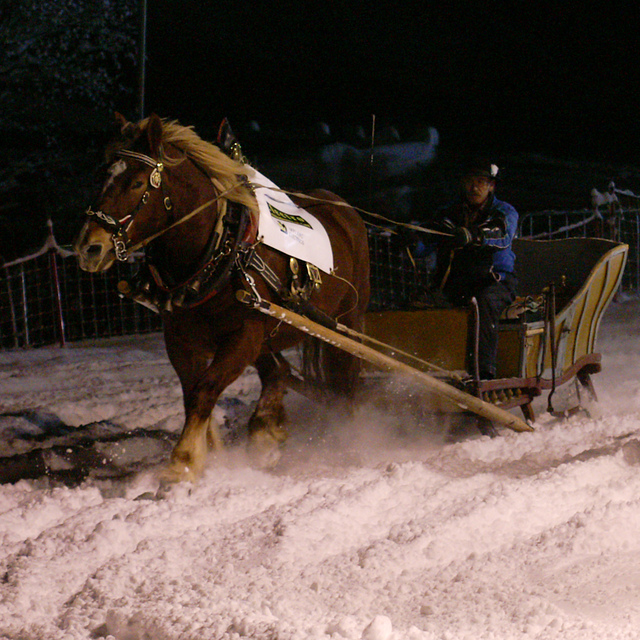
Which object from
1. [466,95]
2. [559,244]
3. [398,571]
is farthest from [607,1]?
[398,571]

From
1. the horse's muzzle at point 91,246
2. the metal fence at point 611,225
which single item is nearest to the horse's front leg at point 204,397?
the horse's muzzle at point 91,246

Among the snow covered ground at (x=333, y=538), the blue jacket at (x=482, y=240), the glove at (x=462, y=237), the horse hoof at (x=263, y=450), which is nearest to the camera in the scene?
the snow covered ground at (x=333, y=538)

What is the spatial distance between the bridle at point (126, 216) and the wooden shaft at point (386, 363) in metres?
0.56

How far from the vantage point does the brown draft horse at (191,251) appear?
324 centimetres

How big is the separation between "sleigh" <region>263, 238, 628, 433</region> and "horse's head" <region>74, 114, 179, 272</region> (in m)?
1.23

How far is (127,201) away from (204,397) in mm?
973

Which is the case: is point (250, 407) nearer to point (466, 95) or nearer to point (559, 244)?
point (559, 244)

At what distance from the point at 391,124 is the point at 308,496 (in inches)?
686

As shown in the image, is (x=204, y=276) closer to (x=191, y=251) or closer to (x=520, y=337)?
(x=191, y=251)

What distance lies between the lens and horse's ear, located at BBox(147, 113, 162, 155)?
3.28 metres

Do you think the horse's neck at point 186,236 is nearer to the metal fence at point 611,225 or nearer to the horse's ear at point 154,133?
the horse's ear at point 154,133

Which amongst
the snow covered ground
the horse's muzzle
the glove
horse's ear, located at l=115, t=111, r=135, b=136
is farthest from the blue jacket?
the horse's muzzle

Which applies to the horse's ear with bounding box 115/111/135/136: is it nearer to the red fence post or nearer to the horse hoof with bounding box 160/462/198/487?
the horse hoof with bounding box 160/462/198/487

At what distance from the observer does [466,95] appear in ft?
65.4
